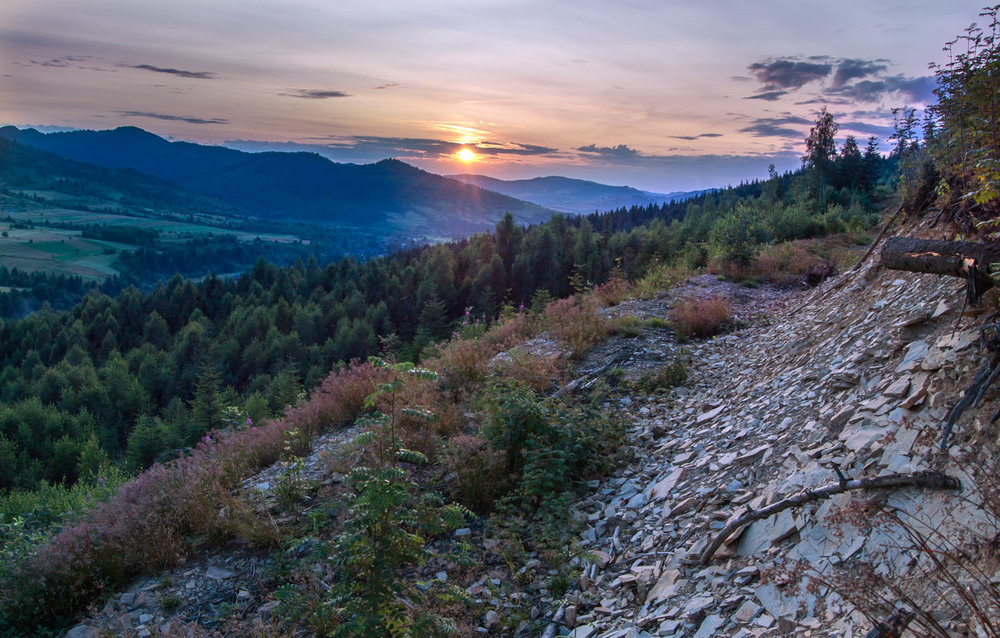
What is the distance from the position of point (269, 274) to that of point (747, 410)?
91491mm

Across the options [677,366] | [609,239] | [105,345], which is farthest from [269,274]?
[677,366]

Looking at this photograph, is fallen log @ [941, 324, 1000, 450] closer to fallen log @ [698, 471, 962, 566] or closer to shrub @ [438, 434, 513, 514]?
fallen log @ [698, 471, 962, 566]

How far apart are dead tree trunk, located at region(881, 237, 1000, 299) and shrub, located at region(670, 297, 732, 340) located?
4.91 m

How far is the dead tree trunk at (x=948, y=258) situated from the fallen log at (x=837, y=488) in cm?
196

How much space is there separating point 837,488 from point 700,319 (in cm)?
709

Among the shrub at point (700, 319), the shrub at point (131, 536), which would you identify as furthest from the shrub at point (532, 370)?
the shrub at point (131, 536)

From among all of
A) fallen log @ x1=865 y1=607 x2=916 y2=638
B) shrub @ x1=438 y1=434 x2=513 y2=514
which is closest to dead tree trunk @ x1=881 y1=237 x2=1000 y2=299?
fallen log @ x1=865 y1=607 x2=916 y2=638

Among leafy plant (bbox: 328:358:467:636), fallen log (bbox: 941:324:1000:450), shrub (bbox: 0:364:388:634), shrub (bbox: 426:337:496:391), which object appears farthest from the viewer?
shrub (bbox: 426:337:496:391)

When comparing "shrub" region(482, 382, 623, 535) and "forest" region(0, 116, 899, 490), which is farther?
"forest" region(0, 116, 899, 490)

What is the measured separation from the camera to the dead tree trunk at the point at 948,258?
13.1 ft

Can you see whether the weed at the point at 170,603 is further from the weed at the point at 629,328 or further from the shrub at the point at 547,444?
the weed at the point at 629,328

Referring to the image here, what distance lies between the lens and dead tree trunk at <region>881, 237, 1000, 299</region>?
4000 millimetres

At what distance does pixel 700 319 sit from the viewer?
10086 millimetres

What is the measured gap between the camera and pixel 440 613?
13.4 ft
